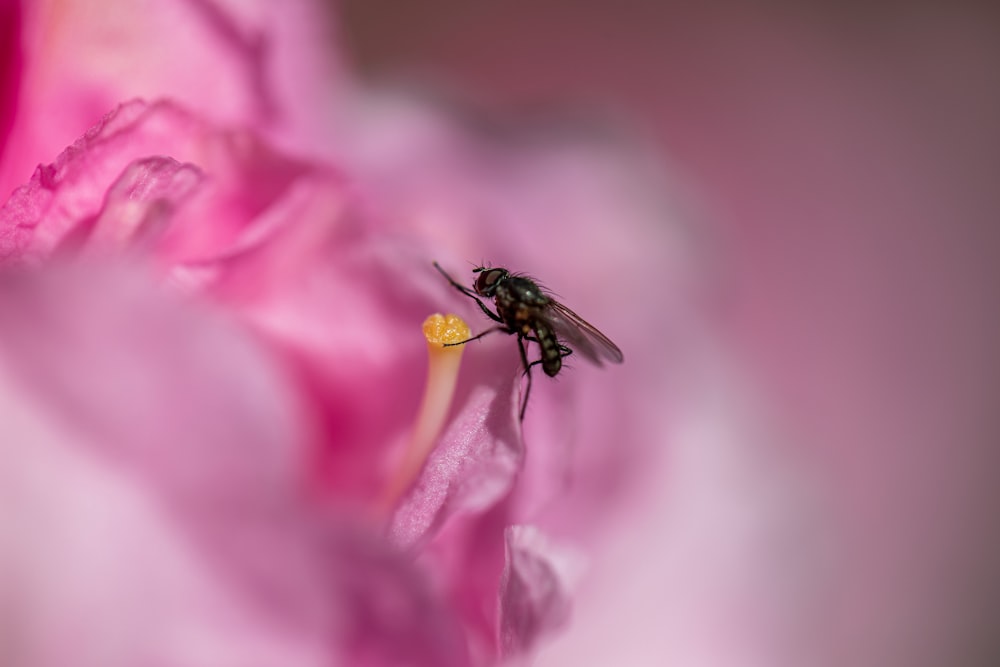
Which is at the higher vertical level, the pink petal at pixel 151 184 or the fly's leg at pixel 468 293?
the fly's leg at pixel 468 293

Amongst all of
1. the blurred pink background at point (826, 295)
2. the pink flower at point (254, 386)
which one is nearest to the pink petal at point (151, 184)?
the pink flower at point (254, 386)

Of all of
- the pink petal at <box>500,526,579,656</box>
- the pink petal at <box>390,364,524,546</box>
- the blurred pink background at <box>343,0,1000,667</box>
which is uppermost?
the blurred pink background at <box>343,0,1000,667</box>

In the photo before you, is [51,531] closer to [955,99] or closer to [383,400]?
[383,400]

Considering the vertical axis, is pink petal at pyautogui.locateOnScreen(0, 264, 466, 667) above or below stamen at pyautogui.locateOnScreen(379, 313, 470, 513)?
below

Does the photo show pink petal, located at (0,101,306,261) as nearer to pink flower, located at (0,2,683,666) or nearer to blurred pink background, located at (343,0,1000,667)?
pink flower, located at (0,2,683,666)

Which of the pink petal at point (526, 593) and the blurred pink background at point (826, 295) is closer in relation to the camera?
the pink petal at point (526, 593)

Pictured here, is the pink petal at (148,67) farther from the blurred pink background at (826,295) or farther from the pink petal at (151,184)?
the blurred pink background at (826,295)

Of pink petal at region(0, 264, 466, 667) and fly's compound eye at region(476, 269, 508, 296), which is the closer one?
pink petal at region(0, 264, 466, 667)

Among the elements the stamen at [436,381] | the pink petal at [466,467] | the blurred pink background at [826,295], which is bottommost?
the pink petal at [466,467]

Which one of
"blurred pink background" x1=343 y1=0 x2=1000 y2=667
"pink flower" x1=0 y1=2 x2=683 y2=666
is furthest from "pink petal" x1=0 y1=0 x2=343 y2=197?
"blurred pink background" x1=343 y1=0 x2=1000 y2=667

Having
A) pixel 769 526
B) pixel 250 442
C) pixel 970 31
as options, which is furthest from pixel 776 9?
pixel 250 442
